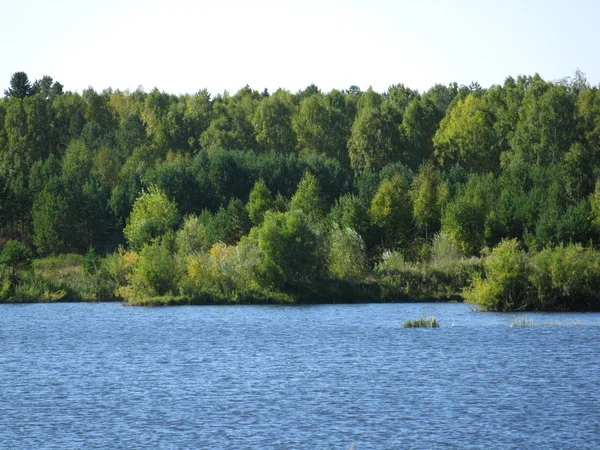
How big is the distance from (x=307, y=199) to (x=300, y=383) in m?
72.5

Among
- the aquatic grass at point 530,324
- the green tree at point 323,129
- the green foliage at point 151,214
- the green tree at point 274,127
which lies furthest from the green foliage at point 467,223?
the green tree at point 274,127

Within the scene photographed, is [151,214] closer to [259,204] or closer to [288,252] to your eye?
[259,204]

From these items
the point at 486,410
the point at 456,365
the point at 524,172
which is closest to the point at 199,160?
the point at 524,172

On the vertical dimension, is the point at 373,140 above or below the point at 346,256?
above

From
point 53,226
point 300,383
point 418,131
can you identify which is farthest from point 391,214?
point 300,383

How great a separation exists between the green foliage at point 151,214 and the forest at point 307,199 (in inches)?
11.3

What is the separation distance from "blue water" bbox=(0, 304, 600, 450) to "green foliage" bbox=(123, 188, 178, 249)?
3316 cm

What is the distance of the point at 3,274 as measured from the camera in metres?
→ 90.1

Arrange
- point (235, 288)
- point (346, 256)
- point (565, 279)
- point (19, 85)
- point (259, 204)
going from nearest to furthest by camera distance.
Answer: point (565, 279) < point (235, 288) < point (346, 256) < point (259, 204) < point (19, 85)

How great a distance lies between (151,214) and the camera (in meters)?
115

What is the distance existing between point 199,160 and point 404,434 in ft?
343

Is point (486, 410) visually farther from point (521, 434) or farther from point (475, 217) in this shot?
point (475, 217)

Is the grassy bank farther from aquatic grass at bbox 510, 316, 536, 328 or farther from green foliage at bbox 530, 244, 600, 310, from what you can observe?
aquatic grass at bbox 510, 316, 536, 328

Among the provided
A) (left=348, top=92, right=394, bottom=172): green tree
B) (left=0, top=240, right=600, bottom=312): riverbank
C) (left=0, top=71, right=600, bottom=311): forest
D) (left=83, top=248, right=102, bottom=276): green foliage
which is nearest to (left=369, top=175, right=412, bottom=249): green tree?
(left=0, top=71, right=600, bottom=311): forest
